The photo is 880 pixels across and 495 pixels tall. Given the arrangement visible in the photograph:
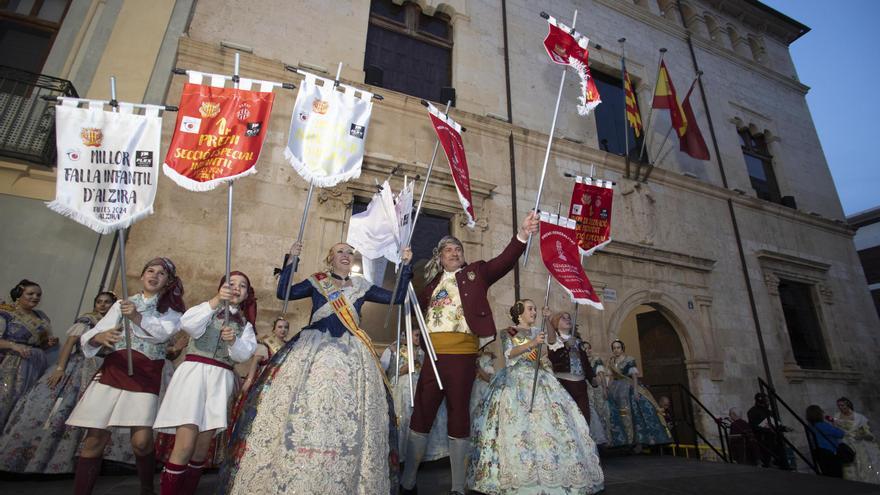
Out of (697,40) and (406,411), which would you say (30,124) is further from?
(697,40)

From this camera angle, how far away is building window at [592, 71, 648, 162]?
1076 cm

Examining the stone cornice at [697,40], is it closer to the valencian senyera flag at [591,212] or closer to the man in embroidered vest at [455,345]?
the valencian senyera flag at [591,212]

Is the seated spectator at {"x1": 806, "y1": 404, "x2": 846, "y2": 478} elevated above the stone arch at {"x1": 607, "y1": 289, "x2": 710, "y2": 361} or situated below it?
below

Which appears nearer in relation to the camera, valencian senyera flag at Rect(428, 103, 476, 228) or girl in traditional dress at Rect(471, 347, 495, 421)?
valencian senyera flag at Rect(428, 103, 476, 228)

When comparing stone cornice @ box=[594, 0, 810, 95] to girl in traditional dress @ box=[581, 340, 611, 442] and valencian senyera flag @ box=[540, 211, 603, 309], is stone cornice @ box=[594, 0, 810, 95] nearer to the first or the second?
valencian senyera flag @ box=[540, 211, 603, 309]

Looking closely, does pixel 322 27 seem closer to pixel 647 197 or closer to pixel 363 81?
pixel 363 81

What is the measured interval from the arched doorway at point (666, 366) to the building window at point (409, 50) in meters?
6.82

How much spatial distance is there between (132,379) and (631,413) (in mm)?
6746

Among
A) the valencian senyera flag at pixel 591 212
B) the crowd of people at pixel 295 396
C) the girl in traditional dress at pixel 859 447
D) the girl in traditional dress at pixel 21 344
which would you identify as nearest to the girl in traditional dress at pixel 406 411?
the crowd of people at pixel 295 396

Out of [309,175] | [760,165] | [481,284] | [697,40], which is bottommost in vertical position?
[481,284]

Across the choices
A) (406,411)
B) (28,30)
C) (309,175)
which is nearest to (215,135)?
(309,175)

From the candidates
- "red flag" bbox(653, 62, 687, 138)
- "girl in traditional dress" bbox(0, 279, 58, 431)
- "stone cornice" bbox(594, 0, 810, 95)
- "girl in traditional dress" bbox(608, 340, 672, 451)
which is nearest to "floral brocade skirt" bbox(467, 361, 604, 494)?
"girl in traditional dress" bbox(608, 340, 672, 451)

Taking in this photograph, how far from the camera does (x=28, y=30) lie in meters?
6.78

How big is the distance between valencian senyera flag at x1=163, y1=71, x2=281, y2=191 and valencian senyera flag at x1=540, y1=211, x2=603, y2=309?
117 inches
